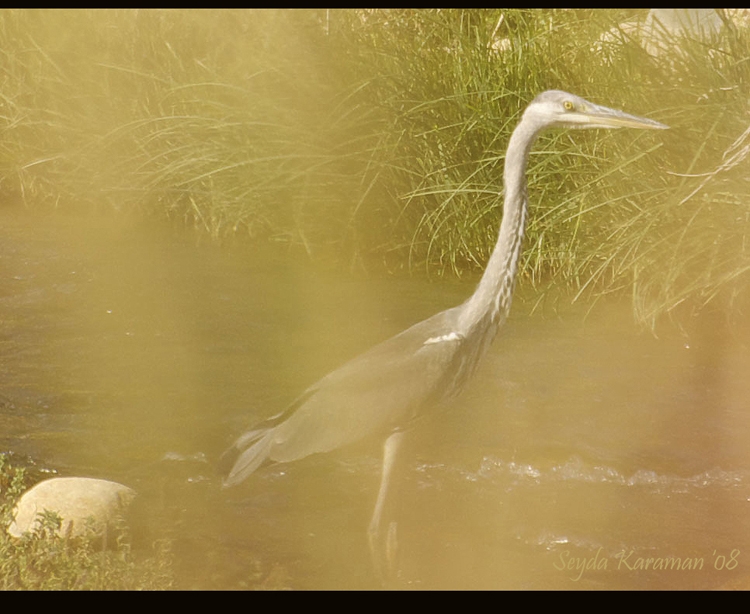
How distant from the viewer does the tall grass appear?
19.3 feet

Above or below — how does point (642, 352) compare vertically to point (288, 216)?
below

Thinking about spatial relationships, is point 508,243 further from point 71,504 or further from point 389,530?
point 71,504

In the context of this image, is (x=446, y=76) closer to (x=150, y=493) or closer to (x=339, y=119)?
(x=339, y=119)

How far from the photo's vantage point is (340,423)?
398 cm

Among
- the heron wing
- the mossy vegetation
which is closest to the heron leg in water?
the heron wing

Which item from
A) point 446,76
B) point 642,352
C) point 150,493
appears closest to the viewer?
point 150,493

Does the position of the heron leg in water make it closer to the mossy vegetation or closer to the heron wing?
the heron wing

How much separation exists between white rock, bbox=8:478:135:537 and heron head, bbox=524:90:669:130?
2189 millimetres

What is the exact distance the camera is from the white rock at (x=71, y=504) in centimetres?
382

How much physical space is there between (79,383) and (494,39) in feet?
11.5

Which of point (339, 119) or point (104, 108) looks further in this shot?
point (104, 108)

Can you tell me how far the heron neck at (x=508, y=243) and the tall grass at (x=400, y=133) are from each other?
1568 millimetres

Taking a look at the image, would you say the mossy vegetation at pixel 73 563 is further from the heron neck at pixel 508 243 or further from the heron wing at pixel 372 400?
the heron neck at pixel 508 243

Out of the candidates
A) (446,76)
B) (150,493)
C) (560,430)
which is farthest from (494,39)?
(150,493)
